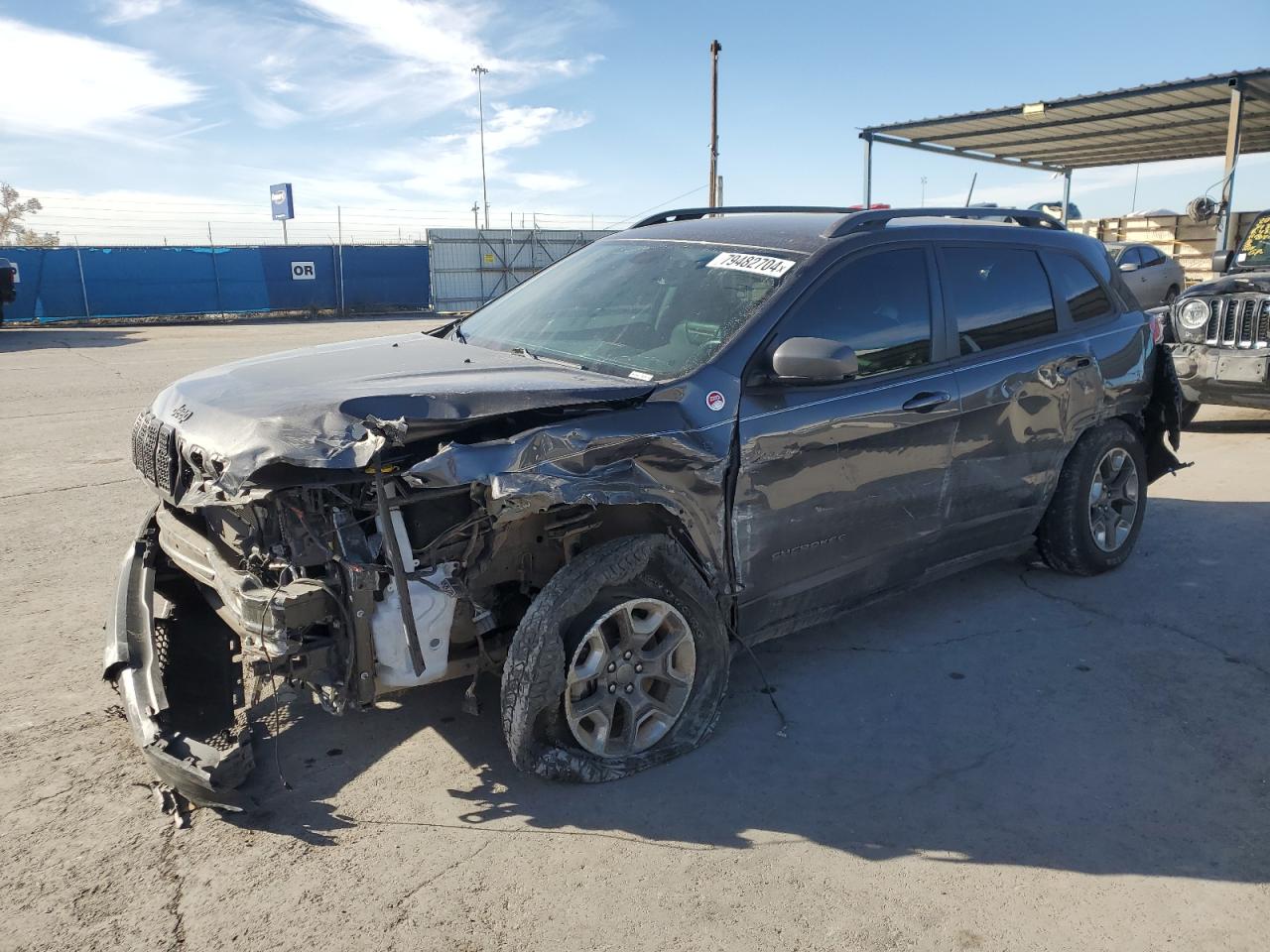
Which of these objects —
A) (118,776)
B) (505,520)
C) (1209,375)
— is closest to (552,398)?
(505,520)

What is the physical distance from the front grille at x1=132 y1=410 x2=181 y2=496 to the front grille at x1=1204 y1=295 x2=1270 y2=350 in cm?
878

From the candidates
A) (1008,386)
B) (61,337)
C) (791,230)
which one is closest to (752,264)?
(791,230)

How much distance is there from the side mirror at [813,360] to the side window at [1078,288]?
7.20 ft

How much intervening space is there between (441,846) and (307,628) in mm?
794

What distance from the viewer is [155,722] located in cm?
306

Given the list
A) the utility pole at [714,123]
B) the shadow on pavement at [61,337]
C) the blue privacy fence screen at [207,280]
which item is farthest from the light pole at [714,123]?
the shadow on pavement at [61,337]

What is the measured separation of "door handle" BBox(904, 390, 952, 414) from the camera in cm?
406

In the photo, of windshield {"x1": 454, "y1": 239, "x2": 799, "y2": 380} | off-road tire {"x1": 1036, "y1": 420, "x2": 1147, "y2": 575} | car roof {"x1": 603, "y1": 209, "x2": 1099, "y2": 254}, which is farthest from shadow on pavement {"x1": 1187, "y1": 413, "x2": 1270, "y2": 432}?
windshield {"x1": 454, "y1": 239, "x2": 799, "y2": 380}

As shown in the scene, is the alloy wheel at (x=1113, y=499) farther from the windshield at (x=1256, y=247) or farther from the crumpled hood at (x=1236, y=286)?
the windshield at (x=1256, y=247)

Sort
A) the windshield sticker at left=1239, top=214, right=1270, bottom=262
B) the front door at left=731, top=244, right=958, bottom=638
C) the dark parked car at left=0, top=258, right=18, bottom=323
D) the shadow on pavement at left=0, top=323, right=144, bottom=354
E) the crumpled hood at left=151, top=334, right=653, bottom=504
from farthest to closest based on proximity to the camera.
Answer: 1. the dark parked car at left=0, top=258, right=18, bottom=323
2. the shadow on pavement at left=0, top=323, right=144, bottom=354
3. the windshield sticker at left=1239, top=214, right=1270, bottom=262
4. the front door at left=731, top=244, right=958, bottom=638
5. the crumpled hood at left=151, top=334, right=653, bottom=504

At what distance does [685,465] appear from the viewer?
3334 mm

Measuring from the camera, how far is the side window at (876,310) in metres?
3.80

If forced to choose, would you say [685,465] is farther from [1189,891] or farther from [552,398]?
[1189,891]

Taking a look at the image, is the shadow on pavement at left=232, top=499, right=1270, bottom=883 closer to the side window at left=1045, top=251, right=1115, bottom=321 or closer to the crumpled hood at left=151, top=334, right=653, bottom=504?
the crumpled hood at left=151, top=334, right=653, bottom=504
